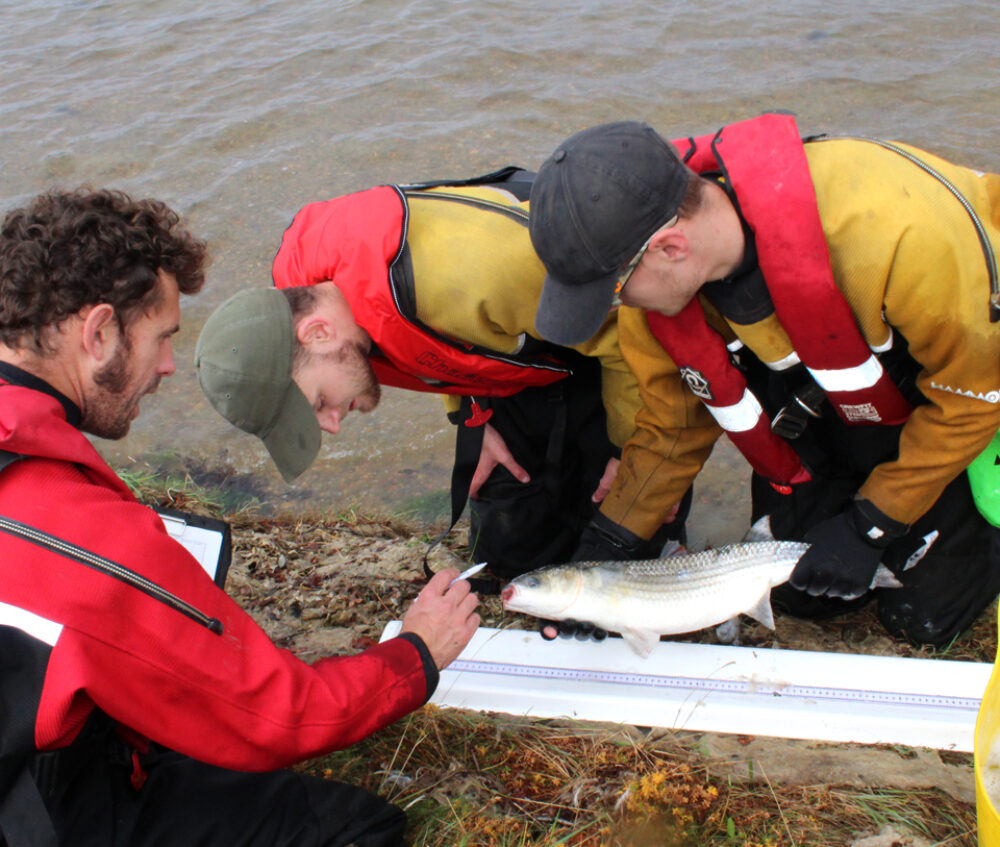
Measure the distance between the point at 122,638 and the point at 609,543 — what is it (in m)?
2.37

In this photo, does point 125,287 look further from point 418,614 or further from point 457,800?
point 457,800

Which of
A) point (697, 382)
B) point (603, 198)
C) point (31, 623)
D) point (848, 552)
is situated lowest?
point (848, 552)

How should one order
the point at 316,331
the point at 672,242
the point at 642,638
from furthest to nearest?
the point at 642,638 → the point at 316,331 → the point at 672,242

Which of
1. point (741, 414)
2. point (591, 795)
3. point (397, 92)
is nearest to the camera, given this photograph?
point (591, 795)

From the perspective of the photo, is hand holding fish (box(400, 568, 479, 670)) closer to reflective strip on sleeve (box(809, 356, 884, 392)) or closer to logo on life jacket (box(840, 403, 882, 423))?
reflective strip on sleeve (box(809, 356, 884, 392))

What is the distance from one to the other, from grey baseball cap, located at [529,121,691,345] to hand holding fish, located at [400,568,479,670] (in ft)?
3.69

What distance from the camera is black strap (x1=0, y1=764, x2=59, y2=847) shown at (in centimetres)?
192

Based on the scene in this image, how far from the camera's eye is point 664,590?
342cm

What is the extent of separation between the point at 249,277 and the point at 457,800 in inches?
231

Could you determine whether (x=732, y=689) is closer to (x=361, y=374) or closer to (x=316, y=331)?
(x=361, y=374)

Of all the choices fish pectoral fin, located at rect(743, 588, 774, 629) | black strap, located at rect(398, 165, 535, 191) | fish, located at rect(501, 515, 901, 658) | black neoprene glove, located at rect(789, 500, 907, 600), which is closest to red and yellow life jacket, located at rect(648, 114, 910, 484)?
black neoprene glove, located at rect(789, 500, 907, 600)

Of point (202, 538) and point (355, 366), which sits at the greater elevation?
point (355, 366)

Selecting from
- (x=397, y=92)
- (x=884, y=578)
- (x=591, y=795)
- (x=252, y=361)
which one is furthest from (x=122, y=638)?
(x=397, y=92)

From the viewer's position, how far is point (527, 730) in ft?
10.5
